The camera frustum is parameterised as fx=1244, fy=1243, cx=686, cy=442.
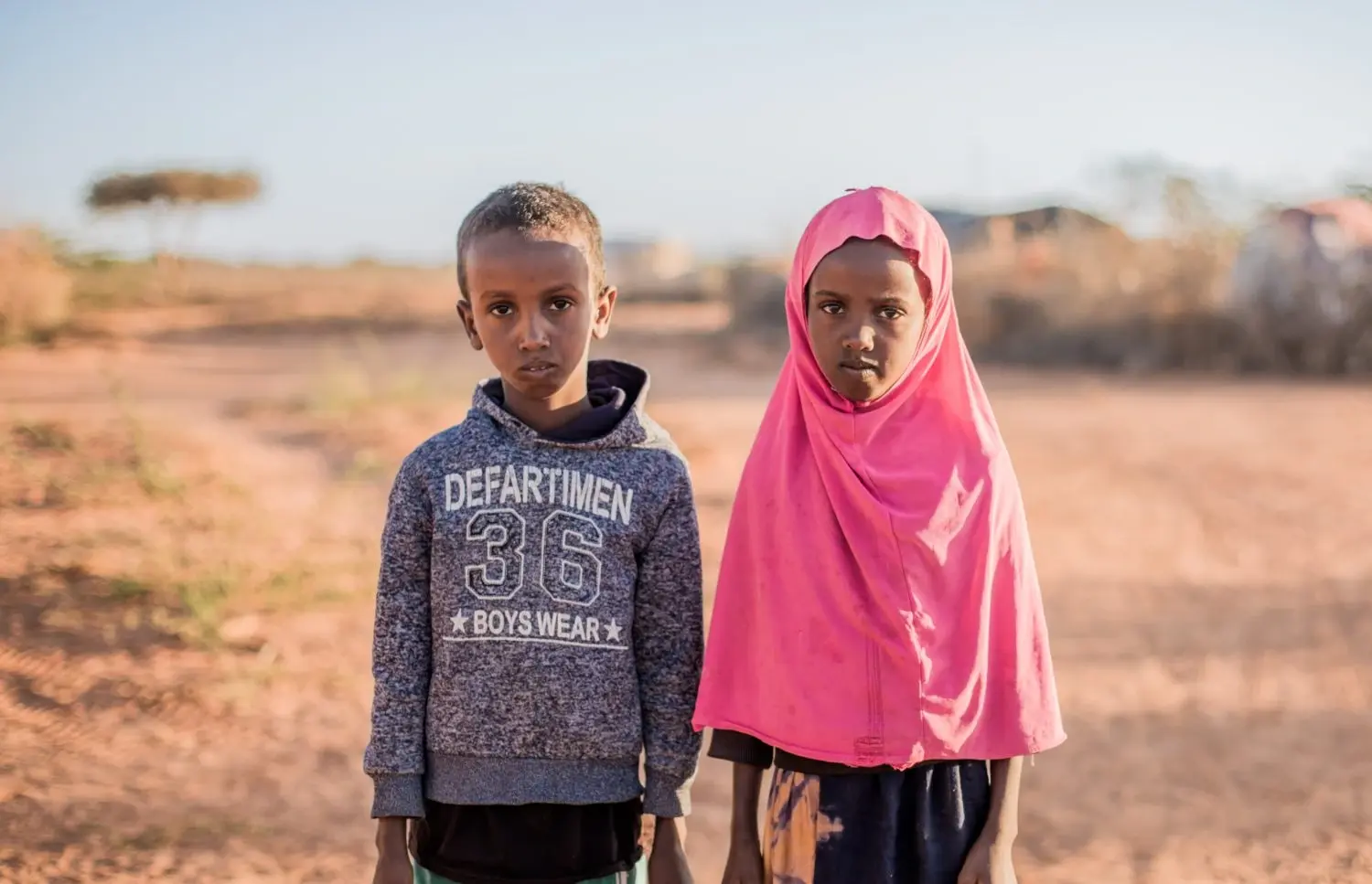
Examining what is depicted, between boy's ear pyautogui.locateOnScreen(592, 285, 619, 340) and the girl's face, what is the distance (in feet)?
1.29

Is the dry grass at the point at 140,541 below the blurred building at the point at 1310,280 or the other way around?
below

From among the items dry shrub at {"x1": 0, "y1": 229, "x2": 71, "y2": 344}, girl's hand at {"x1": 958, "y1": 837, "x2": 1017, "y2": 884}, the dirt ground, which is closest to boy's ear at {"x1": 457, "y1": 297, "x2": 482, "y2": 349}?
girl's hand at {"x1": 958, "y1": 837, "x2": 1017, "y2": 884}

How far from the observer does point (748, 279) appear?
19047mm

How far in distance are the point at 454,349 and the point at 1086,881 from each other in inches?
612

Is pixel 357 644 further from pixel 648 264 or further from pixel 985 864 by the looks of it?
pixel 648 264

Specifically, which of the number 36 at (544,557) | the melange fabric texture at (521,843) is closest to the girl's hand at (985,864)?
the melange fabric texture at (521,843)

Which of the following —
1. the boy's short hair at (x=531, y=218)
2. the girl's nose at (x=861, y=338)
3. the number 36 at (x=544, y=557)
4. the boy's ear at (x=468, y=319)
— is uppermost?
the boy's short hair at (x=531, y=218)

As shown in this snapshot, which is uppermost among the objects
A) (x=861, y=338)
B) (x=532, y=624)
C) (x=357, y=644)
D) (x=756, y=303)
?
(x=756, y=303)

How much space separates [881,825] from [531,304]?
987mm

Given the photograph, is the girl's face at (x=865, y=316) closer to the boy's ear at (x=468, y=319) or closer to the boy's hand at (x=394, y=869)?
the boy's ear at (x=468, y=319)

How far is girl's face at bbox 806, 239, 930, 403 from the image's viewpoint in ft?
6.36

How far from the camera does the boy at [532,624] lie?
196 cm

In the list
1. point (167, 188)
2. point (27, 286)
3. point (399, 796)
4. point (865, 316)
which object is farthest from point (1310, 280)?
point (167, 188)

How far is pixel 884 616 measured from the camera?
1.94m
